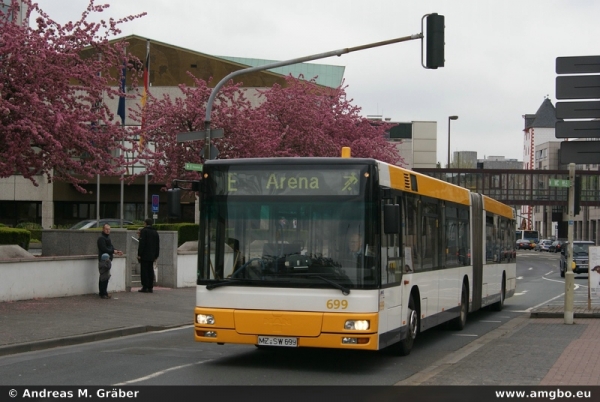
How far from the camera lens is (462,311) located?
1861 centimetres

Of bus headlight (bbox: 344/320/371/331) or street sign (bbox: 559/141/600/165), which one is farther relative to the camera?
street sign (bbox: 559/141/600/165)

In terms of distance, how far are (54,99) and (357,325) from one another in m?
12.2

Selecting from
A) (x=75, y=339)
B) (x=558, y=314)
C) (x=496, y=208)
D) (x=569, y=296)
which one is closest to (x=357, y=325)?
(x=75, y=339)

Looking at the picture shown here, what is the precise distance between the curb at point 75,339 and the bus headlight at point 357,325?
536 cm

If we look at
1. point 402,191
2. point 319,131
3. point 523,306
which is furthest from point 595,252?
point 319,131

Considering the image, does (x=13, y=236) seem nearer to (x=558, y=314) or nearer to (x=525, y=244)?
(x=558, y=314)

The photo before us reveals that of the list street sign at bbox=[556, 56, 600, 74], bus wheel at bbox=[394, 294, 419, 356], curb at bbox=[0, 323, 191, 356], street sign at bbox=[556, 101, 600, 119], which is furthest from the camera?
street sign at bbox=[556, 56, 600, 74]

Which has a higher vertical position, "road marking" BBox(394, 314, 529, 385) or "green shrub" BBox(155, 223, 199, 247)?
"green shrub" BBox(155, 223, 199, 247)

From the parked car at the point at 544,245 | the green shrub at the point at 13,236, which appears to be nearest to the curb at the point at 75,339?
the green shrub at the point at 13,236

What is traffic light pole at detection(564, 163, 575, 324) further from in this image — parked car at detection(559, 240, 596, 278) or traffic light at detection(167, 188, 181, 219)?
parked car at detection(559, 240, 596, 278)

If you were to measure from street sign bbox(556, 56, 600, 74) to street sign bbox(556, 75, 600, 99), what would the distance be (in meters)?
0.11

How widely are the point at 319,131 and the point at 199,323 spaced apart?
28.9m

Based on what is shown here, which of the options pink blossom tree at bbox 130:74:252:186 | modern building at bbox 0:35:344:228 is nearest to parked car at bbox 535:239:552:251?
modern building at bbox 0:35:344:228

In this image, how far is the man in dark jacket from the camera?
2469cm
